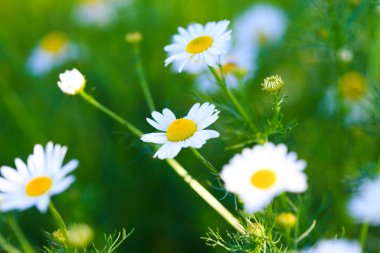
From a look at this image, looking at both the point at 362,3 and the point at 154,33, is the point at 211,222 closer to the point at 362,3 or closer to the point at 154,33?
the point at 362,3

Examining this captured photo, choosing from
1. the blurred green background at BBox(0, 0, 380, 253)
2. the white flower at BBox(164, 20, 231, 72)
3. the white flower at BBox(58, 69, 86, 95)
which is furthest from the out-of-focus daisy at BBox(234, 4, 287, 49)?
the white flower at BBox(58, 69, 86, 95)

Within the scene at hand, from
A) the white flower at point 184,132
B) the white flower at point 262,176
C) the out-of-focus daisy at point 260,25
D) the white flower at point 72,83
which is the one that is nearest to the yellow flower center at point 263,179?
the white flower at point 262,176

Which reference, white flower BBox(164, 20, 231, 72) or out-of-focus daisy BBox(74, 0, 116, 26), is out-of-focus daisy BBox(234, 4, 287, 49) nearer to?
out-of-focus daisy BBox(74, 0, 116, 26)

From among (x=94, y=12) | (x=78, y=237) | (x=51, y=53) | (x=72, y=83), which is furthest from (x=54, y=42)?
(x=78, y=237)

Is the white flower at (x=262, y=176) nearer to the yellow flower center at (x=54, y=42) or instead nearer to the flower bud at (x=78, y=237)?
the flower bud at (x=78, y=237)

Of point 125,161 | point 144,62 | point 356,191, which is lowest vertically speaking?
point 356,191

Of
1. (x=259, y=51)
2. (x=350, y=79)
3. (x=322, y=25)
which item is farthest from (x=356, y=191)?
(x=259, y=51)
